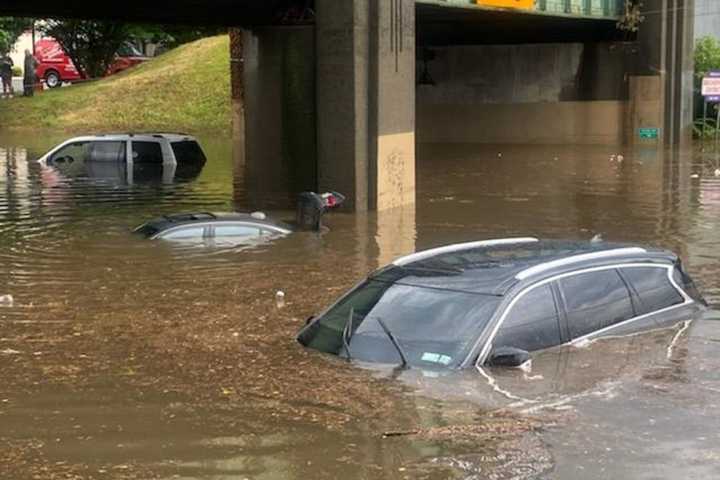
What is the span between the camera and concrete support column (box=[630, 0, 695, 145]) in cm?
4088

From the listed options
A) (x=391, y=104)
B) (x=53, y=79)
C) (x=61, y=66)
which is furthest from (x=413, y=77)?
(x=53, y=79)

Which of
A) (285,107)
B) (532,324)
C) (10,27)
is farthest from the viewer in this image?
(10,27)

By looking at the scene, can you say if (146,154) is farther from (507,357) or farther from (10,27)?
(10,27)

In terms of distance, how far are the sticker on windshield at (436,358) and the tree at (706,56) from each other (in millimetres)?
37313

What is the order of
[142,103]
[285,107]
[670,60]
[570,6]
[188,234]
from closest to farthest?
[188,234] < [285,107] < [570,6] < [670,60] < [142,103]

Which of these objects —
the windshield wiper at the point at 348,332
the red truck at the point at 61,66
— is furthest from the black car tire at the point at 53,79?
the windshield wiper at the point at 348,332

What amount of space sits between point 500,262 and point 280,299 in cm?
461

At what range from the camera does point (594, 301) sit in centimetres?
902

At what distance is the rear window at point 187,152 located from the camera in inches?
1248

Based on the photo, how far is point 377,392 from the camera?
8172 millimetres

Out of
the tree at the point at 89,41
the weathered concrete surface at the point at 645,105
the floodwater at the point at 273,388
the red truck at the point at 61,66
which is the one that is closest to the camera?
the floodwater at the point at 273,388

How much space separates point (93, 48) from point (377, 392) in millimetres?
55670

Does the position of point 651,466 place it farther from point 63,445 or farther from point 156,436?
point 63,445

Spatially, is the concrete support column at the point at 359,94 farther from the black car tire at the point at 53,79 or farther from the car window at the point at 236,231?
the black car tire at the point at 53,79
